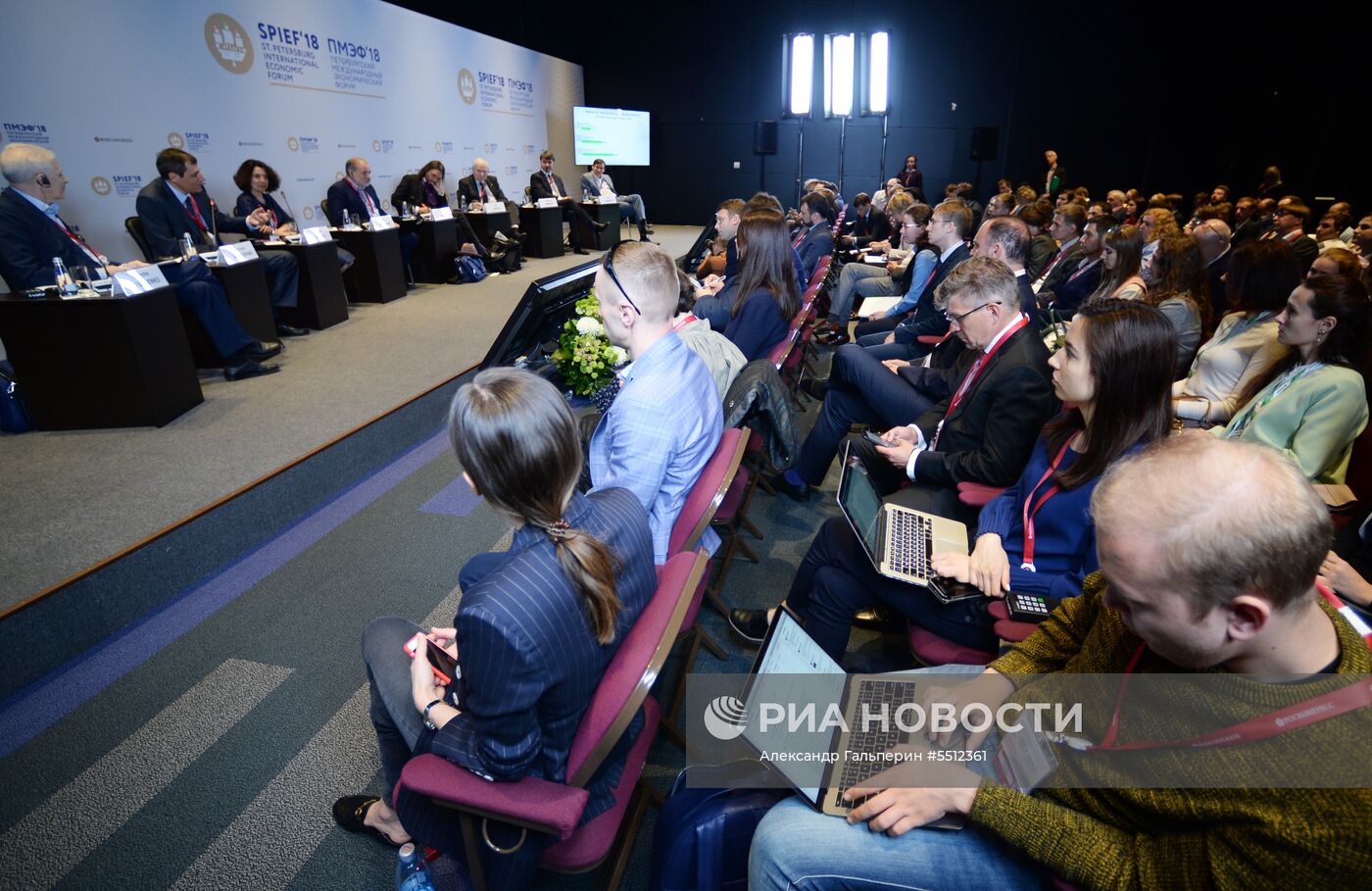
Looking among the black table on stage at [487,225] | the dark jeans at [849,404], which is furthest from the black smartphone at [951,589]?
the black table on stage at [487,225]

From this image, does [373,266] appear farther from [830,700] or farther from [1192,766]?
[1192,766]

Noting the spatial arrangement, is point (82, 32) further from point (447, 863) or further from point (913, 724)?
point (913, 724)

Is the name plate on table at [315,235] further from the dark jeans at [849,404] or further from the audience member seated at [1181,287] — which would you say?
the audience member seated at [1181,287]

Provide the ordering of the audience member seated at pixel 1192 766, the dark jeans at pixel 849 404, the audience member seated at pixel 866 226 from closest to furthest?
1. the audience member seated at pixel 1192 766
2. the dark jeans at pixel 849 404
3. the audience member seated at pixel 866 226

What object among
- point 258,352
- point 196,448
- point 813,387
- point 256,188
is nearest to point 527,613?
point 196,448

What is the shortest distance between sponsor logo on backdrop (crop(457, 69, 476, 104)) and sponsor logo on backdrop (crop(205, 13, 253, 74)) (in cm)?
359

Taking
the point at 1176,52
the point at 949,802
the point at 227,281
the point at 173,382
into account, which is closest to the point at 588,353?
the point at 949,802

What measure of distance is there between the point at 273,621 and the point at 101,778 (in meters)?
0.70

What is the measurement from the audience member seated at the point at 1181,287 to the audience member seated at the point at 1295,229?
2.09m

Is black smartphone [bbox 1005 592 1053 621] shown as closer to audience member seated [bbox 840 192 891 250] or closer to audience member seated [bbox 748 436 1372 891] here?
audience member seated [bbox 748 436 1372 891]

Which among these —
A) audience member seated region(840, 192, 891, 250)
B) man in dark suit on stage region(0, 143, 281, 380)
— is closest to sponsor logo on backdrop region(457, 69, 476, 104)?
audience member seated region(840, 192, 891, 250)

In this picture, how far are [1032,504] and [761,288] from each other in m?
2.15

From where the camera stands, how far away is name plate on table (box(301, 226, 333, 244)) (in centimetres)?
559

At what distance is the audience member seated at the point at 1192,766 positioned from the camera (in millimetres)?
839
